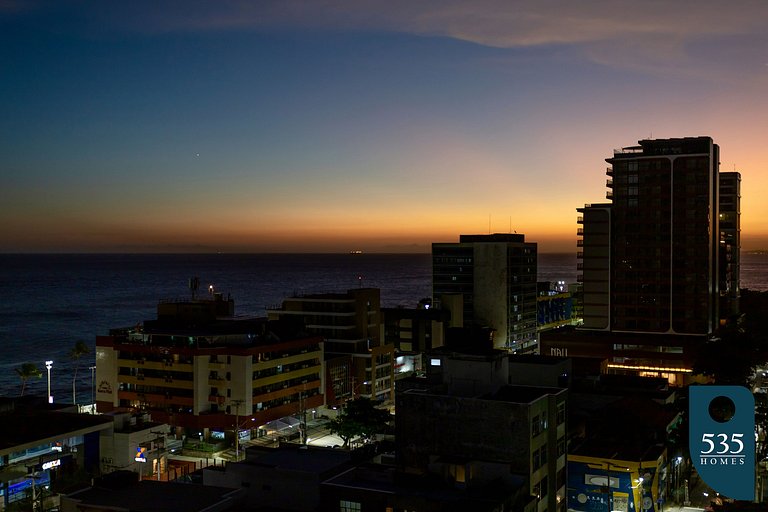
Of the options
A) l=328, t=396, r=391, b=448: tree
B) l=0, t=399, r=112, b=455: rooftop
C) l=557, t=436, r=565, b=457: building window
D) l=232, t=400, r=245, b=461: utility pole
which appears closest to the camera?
l=557, t=436, r=565, b=457: building window

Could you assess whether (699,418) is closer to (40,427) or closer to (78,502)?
(78,502)

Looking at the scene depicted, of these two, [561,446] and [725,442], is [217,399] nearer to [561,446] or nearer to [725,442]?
[561,446]

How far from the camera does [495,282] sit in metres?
130

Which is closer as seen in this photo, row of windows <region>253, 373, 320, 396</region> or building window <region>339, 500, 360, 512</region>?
building window <region>339, 500, 360, 512</region>

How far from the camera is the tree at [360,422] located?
6331 cm

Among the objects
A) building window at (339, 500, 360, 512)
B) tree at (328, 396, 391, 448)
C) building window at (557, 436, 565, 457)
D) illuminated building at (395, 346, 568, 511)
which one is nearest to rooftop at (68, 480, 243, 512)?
building window at (339, 500, 360, 512)

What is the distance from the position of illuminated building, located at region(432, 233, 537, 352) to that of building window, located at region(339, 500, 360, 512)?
94.1m

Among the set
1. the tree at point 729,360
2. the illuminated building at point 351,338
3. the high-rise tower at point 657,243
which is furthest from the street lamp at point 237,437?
the high-rise tower at point 657,243

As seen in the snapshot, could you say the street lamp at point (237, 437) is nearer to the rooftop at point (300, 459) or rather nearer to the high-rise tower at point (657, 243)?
the rooftop at point (300, 459)

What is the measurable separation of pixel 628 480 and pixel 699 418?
788 centimetres

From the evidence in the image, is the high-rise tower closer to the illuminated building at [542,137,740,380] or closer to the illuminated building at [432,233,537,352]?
the illuminated building at [542,137,740,380]

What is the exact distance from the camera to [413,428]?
137 ft

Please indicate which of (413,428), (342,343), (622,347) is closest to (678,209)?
(622,347)

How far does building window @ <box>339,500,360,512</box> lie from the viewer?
34656mm
